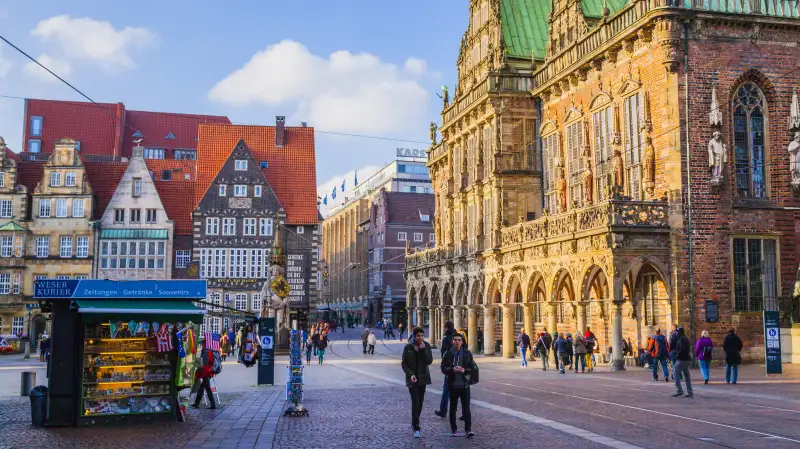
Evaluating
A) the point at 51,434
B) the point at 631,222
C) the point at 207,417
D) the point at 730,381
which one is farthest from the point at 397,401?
the point at 631,222

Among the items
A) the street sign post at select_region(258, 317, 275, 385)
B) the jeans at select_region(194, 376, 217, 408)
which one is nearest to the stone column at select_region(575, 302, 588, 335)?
the street sign post at select_region(258, 317, 275, 385)

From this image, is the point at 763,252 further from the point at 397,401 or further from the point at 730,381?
the point at 397,401

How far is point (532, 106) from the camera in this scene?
44.0 meters

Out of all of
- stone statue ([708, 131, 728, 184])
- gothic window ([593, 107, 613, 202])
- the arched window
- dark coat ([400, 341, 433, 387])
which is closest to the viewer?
dark coat ([400, 341, 433, 387])

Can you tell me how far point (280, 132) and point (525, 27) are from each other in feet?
115

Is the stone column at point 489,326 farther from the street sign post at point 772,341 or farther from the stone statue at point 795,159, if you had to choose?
the street sign post at point 772,341

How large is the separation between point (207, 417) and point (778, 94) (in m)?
24.0

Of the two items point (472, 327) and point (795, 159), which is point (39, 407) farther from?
point (472, 327)

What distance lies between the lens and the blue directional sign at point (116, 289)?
53.5 ft

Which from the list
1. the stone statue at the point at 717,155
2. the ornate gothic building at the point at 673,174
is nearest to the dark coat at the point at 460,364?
the ornate gothic building at the point at 673,174

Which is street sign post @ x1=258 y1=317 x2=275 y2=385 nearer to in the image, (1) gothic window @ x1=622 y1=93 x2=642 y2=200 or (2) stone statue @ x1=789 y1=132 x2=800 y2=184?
(1) gothic window @ x1=622 y1=93 x2=642 y2=200

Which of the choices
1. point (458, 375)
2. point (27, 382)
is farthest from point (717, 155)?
point (27, 382)

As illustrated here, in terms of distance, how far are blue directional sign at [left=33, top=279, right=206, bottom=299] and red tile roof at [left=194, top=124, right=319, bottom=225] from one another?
5701 cm

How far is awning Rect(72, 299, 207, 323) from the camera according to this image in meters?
16.5
